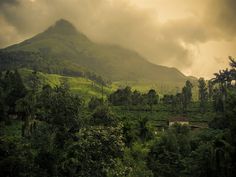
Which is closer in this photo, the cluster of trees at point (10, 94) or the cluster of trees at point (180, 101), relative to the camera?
the cluster of trees at point (10, 94)

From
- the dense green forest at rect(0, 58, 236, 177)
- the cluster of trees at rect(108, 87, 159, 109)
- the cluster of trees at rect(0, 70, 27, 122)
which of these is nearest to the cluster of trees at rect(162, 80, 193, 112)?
the cluster of trees at rect(108, 87, 159, 109)

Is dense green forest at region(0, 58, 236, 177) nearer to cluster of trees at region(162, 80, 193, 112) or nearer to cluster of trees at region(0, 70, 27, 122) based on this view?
cluster of trees at region(0, 70, 27, 122)

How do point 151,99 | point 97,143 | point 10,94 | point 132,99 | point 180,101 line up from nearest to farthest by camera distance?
point 97,143 < point 10,94 < point 151,99 < point 180,101 < point 132,99

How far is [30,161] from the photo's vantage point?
172 feet

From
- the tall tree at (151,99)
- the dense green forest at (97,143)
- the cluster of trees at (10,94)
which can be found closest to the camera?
the dense green forest at (97,143)

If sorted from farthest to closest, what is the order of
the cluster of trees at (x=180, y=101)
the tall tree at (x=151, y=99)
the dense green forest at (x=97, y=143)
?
the cluster of trees at (x=180, y=101)
the tall tree at (x=151, y=99)
the dense green forest at (x=97, y=143)

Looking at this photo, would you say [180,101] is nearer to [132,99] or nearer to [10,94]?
[132,99]

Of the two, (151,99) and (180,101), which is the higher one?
(151,99)

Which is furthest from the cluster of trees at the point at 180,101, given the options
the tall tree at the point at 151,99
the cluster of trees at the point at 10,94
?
the cluster of trees at the point at 10,94

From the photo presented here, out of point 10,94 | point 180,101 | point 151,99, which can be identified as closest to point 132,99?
point 151,99

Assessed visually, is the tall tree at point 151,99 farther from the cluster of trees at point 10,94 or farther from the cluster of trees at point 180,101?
the cluster of trees at point 10,94

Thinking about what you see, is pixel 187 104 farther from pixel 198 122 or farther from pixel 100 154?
pixel 100 154

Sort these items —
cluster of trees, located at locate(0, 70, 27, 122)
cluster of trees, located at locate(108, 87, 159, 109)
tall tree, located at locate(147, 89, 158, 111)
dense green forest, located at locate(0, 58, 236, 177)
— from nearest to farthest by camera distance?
dense green forest, located at locate(0, 58, 236, 177) → cluster of trees, located at locate(0, 70, 27, 122) → tall tree, located at locate(147, 89, 158, 111) → cluster of trees, located at locate(108, 87, 159, 109)

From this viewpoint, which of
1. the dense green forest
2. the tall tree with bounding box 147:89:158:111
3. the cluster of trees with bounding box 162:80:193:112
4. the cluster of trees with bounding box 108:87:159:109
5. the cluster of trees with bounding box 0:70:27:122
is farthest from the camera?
the cluster of trees with bounding box 108:87:159:109
